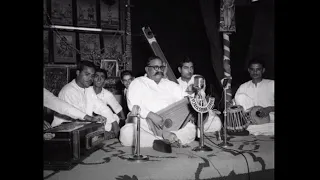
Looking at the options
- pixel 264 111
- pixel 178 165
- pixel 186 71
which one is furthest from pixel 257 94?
pixel 178 165

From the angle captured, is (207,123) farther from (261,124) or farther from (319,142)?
(319,142)

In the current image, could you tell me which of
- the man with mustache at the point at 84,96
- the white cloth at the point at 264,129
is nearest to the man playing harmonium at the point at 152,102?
the man with mustache at the point at 84,96

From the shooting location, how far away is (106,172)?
3266 mm

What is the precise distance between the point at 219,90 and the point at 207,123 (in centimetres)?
262

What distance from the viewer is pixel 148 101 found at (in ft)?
16.6

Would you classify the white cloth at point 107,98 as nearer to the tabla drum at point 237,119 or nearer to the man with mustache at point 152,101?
the man with mustache at point 152,101

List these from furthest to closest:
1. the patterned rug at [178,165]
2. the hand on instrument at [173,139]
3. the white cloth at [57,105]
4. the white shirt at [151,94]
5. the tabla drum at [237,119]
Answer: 1. the tabla drum at [237,119]
2. the white shirt at [151,94]
3. the hand on instrument at [173,139]
4. the white cloth at [57,105]
5. the patterned rug at [178,165]

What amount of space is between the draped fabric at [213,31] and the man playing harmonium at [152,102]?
245 cm

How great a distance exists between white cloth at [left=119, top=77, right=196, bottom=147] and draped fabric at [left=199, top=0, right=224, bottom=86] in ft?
8.09

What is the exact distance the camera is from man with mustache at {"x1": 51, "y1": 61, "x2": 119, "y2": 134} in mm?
4957

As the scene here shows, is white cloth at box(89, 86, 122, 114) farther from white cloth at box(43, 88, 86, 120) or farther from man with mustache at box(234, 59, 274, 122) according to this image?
man with mustache at box(234, 59, 274, 122)

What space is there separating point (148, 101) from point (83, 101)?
1134 millimetres

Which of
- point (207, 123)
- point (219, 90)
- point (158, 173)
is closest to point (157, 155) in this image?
point (158, 173)

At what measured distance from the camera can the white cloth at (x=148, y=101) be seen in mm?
4641
